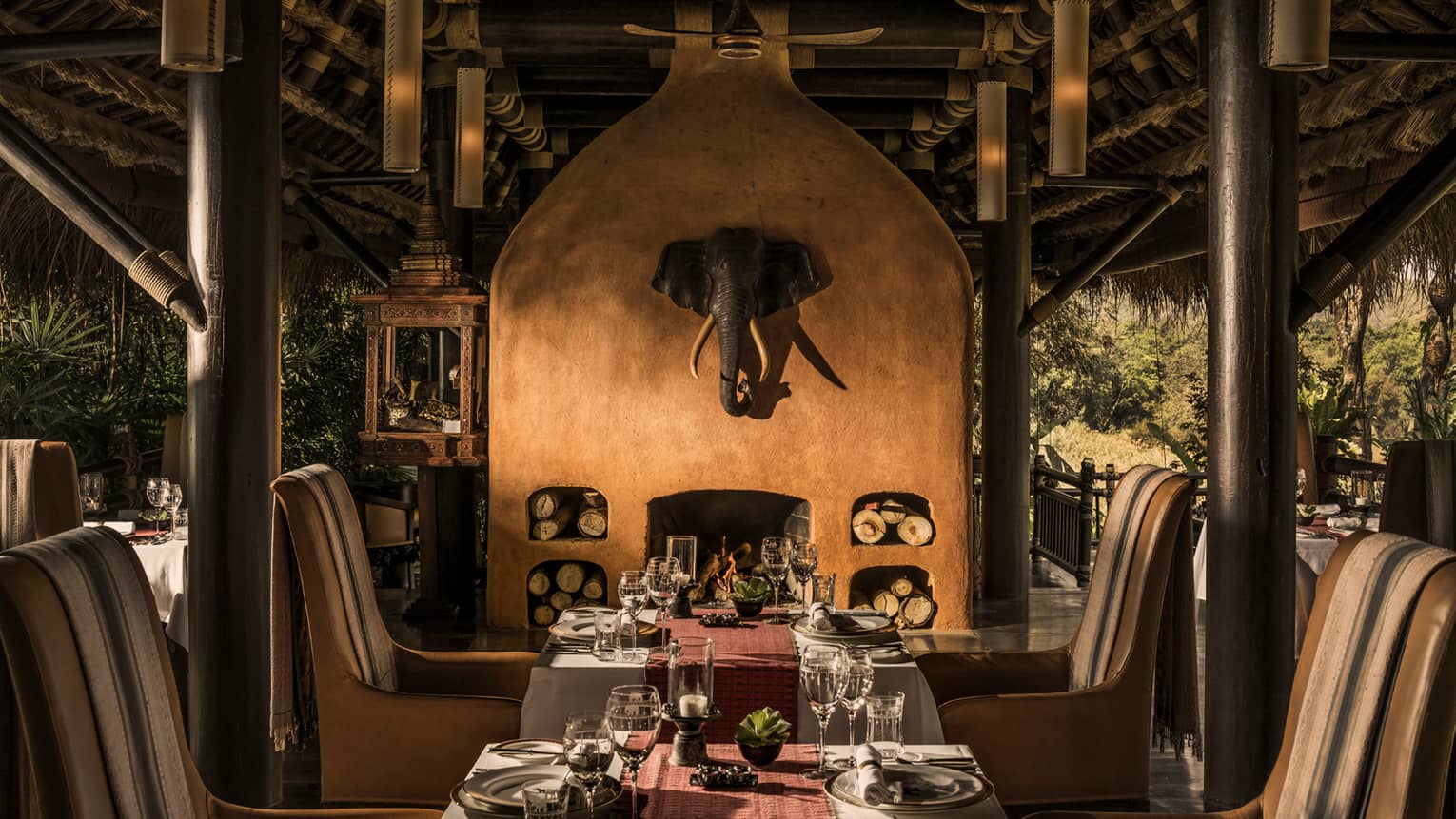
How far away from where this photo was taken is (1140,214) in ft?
28.4

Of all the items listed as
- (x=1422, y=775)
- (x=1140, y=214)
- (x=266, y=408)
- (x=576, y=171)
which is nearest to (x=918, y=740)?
(x=1422, y=775)

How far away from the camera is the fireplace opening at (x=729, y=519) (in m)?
7.35

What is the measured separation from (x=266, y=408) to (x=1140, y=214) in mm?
6032

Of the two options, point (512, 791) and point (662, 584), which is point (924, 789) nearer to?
point (512, 791)

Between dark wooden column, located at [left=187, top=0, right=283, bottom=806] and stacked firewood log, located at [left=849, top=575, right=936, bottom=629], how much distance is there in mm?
3461

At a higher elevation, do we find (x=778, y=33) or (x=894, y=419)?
(x=778, y=33)

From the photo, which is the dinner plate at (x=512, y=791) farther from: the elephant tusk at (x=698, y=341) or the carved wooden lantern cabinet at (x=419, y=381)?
the carved wooden lantern cabinet at (x=419, y=381)

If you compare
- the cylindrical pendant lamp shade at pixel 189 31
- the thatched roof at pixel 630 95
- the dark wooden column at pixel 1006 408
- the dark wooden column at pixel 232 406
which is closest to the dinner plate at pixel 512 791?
the cylindrical pendant lamp shade at pixel 189 31

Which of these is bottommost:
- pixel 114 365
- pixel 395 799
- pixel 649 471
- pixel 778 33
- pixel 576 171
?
pixel 395 799

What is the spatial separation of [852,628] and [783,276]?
10.8 ft

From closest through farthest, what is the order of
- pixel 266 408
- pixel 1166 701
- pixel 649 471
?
pixel 1166 701, pixel 266 408, pixel 649 471

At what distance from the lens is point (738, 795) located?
247 cm

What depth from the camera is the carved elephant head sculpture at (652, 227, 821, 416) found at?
688 cm

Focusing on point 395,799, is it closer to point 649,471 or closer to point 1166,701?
point 1166,701
